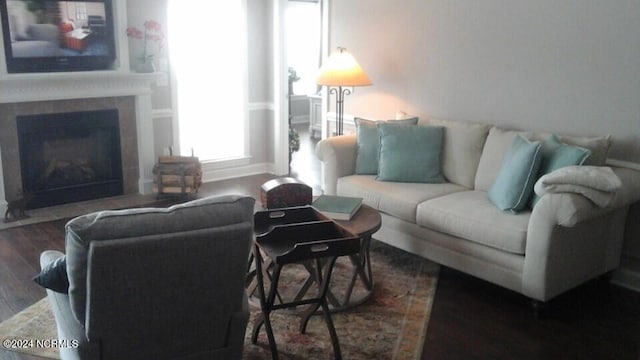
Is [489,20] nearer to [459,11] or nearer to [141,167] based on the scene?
[459,11]

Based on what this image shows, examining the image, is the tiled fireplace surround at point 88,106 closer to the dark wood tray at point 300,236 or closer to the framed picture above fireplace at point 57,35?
the framed picture above fireplace at point 57,35

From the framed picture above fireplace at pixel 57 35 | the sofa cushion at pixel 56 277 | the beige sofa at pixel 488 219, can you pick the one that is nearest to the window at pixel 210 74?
the framed picture above fireplace at pixel 57 35

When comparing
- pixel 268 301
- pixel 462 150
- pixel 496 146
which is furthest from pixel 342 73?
pixel 268 301

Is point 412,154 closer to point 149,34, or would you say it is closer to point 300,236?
point 300,236

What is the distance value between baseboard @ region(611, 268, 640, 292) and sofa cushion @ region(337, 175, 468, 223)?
1140 millimetres

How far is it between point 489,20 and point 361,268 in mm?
2204

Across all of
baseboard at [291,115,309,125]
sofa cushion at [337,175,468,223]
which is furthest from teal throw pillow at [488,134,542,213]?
baseboard at [291,115,309,125]

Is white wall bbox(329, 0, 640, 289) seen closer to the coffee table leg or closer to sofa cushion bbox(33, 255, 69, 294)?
the coffee table leg

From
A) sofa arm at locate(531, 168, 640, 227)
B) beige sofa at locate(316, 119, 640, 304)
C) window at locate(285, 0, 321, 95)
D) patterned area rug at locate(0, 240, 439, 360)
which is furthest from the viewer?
window at locate(285, 0, 321, 95)

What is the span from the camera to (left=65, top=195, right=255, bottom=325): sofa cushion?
1870mm

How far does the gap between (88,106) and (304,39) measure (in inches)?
207

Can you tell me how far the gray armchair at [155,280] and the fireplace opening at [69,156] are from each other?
10.8ft

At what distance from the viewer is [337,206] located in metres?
3.46

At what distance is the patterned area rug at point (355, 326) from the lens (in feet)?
9.51
